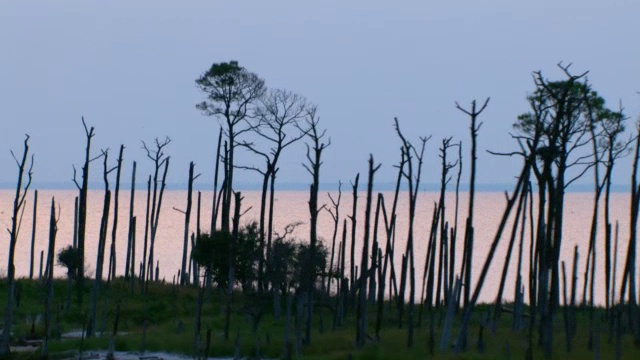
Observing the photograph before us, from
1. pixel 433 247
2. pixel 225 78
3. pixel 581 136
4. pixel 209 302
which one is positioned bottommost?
pixel 209 302

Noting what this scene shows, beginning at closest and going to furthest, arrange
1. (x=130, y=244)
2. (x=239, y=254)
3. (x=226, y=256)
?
(x=226, y=256), (x=239, y=254), (x=130, y=244)

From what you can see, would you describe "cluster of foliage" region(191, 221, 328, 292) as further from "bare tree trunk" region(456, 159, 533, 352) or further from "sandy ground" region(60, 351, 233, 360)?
"bare tree trunk" region(456, 159, 533, 352)

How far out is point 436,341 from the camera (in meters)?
25.3

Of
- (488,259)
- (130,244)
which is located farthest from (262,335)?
(130,244)

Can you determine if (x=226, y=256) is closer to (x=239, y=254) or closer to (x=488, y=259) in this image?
(x=239, y=254)

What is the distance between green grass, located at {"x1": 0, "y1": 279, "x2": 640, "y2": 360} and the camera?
23.1 m

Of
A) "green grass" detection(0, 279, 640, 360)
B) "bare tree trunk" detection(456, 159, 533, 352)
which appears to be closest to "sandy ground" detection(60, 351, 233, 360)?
"green grass" detection(0, 279, 640, 360)

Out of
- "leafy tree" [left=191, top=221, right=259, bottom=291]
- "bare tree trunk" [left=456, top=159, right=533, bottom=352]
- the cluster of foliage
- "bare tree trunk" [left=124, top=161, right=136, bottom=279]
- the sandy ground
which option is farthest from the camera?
"bare tree trunk" [left=124, top=161, right=136, bottom=279]

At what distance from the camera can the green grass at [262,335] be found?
75.9ft

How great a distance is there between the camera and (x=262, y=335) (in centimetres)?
2683

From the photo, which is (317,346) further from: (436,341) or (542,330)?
(542,330)

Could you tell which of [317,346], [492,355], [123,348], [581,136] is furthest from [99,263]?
[581,136]

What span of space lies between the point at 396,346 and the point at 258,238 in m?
17.8

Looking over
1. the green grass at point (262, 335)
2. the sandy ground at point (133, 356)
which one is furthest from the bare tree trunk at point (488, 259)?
the sandy ground at point (133, 356)
